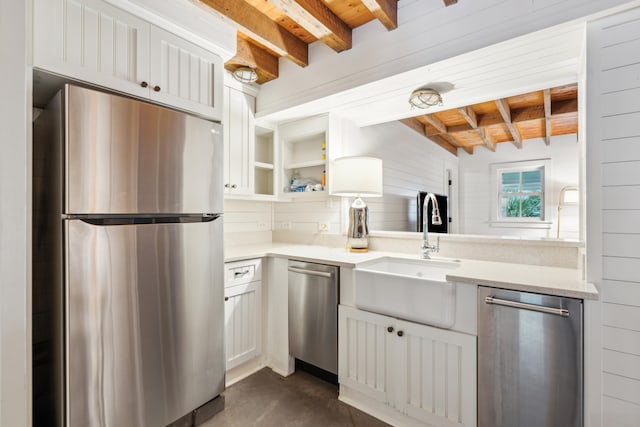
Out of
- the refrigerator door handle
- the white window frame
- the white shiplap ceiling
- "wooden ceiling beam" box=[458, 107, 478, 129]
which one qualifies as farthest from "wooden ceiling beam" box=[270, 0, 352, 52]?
the white window frame

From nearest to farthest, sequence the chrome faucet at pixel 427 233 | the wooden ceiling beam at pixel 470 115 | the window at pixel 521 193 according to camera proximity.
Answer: the chrome faucet at pixel 427 233 → the window at pixel 521 193 → the wooden ceiling beam at pixel 470 115

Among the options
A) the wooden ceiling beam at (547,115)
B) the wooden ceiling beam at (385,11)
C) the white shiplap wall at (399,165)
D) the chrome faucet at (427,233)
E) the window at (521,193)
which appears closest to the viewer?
the wooden ceiling beam at (385,11)

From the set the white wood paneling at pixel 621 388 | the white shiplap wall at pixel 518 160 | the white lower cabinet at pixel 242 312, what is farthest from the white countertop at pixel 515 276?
the white shiplap wall at pixel 518 160

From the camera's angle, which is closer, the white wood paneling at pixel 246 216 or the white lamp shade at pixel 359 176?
the white lamp shade at pixel 359 176

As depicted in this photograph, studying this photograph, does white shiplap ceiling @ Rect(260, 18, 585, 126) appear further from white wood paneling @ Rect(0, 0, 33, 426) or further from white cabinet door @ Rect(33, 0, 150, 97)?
white wood paneling @ Rect(0, 0, 33, 426)

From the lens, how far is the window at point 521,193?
2.18 meters

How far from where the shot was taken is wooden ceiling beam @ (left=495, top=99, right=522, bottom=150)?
2.11 metres

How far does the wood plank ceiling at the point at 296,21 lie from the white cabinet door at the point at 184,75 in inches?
11.2

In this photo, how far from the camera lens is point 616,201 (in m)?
1.27

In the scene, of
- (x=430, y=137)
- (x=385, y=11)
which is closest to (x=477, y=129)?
(x=430, y=137)

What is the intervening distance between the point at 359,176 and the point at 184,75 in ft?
4.38

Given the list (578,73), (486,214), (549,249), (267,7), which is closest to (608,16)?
(578,73)

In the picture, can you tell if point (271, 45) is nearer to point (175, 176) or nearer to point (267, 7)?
point (267, 7)

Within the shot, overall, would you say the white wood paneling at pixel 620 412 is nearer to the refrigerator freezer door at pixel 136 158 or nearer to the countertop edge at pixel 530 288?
the countertop edge at pixel 530 288
